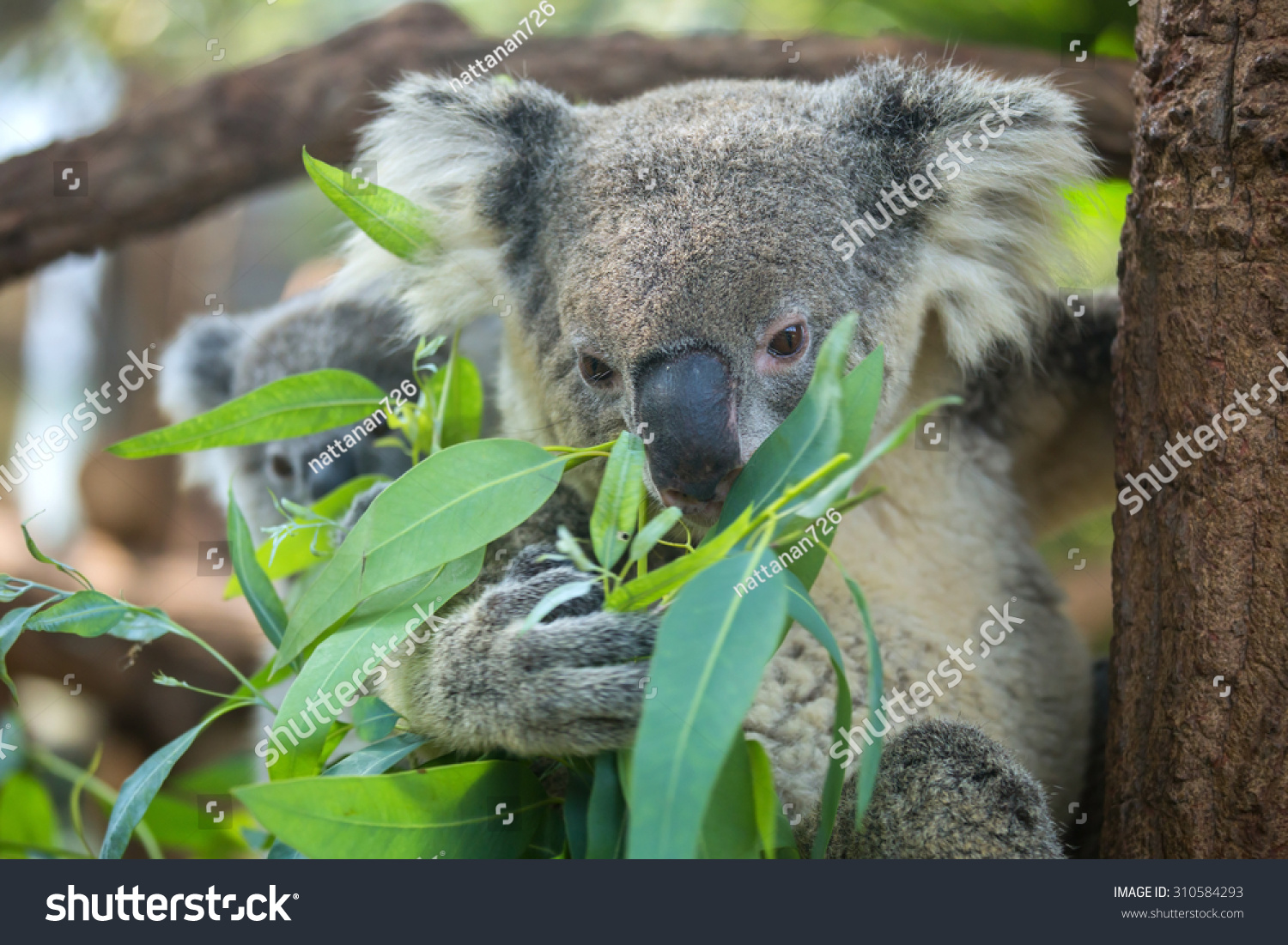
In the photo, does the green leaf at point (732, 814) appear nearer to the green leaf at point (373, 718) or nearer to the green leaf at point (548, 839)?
the green leaf at point (548, 839)

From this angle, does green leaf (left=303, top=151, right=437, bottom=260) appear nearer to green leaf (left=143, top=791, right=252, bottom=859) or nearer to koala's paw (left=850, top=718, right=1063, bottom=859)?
koala's paw (left=850, top=718, right=1063, bottom=859)

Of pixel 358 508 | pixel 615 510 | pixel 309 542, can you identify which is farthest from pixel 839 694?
pixel 309 542

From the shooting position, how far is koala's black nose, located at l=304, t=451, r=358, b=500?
294 cm

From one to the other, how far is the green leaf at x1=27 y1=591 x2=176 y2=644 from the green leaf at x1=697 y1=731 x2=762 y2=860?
1039 millimetres

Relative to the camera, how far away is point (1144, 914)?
1.62m

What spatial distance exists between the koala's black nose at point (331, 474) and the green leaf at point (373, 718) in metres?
1.07

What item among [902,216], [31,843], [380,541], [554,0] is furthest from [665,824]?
[554,0]

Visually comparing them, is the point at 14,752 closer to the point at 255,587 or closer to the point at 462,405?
the point at 255,587

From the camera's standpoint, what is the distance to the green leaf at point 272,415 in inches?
76.0

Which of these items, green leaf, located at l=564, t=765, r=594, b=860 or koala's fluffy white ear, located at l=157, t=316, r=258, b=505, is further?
koala's fluffy white ear, located at l=157, t=316, r=258, b=505

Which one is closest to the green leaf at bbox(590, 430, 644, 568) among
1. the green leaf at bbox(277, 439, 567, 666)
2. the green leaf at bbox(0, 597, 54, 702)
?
the green leaf at bbox(277, 439, 567, 666)

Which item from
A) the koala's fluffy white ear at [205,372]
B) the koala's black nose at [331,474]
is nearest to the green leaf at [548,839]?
the koala's black nose at [331,474]

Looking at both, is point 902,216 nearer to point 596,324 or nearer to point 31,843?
point 596,324

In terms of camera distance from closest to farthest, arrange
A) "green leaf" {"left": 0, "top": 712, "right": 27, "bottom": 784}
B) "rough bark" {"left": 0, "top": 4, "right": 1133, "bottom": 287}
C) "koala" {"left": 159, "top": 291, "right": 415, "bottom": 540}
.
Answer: "koala" {"left": 159, "top": 291, "right": 415, "bottom": 540}, "green leaf" {"left": 0, "top": 712, "right": 27, "bottom": 784}, "rough bark" {"left": 0, "top": 4, "right": 1133, "bottom": 287}
